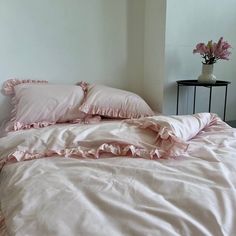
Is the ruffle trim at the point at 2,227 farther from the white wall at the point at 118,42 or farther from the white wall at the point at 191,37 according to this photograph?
the white wall at the point at 191,37

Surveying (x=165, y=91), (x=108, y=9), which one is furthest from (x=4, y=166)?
(x=108, y=9)

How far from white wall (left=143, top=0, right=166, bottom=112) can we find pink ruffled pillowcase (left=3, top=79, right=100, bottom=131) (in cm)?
59

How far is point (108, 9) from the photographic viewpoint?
193 cm

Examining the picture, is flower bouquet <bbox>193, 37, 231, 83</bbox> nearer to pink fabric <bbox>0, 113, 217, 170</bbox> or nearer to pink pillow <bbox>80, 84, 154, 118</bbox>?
pink pillow <bbox>80, 84, 154, 118</bbox>

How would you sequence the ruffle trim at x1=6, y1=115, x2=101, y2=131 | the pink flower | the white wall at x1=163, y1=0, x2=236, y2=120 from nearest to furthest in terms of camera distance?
the ruffle trim at x1=6, y1=115, x2=101, y2=131
the pink flower
the white wall at x1=163, y1=0, x2=236, y2=120

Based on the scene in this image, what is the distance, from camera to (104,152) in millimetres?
997

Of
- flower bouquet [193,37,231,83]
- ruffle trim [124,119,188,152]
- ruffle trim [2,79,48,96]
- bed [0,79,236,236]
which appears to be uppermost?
flower bouquet [193,37,231,83]

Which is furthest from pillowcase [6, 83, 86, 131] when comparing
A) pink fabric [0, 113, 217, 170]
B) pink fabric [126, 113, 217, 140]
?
pink fabric [126, 113, 217, 140]

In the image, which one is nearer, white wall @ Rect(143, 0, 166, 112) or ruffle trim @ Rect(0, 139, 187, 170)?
ruffle trim @ Rect(0, 139, 187, 170)

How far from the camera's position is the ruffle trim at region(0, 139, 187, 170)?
37.9 inches

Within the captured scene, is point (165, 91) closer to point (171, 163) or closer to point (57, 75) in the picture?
point (57, 75)

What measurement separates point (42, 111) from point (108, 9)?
927 mm

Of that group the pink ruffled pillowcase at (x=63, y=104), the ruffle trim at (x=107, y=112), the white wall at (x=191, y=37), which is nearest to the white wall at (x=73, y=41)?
the pink ruffled pillowcase at (x=63, y=104)

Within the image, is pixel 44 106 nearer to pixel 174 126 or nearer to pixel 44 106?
pixel 44 106
